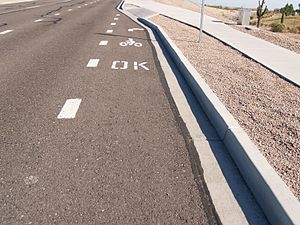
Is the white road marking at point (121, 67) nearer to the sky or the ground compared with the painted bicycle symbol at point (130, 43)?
nearer to the sky

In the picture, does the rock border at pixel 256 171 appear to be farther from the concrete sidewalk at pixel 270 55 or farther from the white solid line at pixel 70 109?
the concrete sidewalk at pixel 270 55

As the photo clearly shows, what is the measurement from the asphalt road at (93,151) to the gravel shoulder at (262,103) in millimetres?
955

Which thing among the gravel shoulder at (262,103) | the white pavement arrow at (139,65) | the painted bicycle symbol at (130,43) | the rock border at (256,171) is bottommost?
the painted bicycle symbol at (130,43)

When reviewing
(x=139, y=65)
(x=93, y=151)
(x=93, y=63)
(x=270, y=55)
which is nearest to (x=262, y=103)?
(x=93, y=151)

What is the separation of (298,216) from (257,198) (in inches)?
26.1

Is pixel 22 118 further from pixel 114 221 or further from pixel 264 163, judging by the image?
pixel 264 163

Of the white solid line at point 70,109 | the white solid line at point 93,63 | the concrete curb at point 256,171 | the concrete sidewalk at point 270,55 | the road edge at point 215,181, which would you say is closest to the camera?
the concrete curb at point 256,171

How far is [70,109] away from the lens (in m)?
5.92

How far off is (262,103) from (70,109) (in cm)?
330

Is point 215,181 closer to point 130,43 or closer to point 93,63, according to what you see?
point 93,63

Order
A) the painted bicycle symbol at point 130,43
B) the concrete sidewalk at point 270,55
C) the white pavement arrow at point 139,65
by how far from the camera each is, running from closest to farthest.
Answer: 1. the concrete sidewalk at point 270,55
2. the white pavement arrow at point 139,65
3. the painted bicycle symbol at point 130,43

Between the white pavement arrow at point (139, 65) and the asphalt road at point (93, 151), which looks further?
the white pavement arrow at point (139, 65)

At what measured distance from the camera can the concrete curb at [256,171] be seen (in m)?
3.13

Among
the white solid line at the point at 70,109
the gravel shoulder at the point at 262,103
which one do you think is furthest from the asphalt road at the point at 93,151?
the gravel shoulder at the point at 262,103
